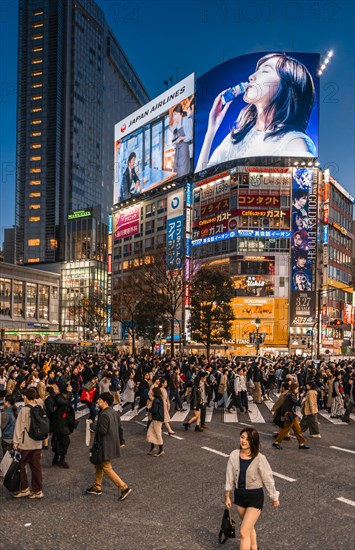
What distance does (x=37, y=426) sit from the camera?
24.9 feet

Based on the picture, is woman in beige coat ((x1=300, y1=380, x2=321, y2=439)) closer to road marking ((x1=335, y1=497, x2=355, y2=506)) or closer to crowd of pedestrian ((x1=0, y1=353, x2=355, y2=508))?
crowd of pedestrian ((x1=0, y1=353, x2=355, y2=508))

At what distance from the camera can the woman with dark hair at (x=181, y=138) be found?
86000 millimetres

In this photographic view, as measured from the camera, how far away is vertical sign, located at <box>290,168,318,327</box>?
69.4 metres

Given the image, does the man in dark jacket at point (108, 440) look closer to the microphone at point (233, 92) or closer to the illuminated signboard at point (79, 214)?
the microphone at point (233, 92)

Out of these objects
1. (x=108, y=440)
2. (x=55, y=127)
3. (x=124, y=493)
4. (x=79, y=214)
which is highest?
(x=55, y=127)

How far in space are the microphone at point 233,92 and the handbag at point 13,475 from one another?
78.5 m

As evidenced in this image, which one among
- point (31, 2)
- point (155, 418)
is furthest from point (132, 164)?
point (155, 418)

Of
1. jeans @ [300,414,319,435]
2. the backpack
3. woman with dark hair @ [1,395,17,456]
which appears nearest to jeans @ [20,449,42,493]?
the backpack

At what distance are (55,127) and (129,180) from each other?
47.7 meters

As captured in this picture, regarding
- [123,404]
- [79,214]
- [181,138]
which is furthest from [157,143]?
[123,404]

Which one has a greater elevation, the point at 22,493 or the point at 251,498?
the point at 251,498

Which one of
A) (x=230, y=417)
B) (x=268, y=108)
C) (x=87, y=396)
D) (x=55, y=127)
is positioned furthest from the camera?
(x=55, y=127)

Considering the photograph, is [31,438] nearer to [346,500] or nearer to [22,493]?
[22,493]

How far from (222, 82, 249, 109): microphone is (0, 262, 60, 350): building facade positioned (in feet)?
158
